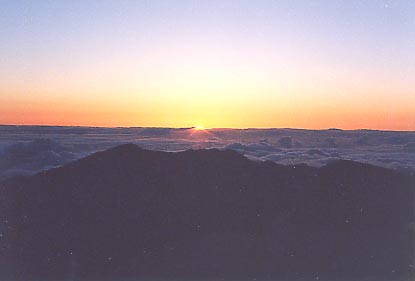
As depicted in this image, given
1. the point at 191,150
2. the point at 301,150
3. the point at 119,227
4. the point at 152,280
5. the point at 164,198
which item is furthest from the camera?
the point at 301,150

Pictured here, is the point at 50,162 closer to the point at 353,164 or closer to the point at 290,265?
the point at 290,265

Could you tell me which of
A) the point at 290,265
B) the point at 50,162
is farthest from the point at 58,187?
the point at 290,265

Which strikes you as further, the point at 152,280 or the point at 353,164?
the point at 353,164

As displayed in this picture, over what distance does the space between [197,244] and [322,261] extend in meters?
2.19

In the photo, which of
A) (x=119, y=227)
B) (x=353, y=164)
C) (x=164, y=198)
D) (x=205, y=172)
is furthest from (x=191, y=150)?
(x=353, y=164)

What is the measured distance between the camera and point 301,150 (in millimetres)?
13617

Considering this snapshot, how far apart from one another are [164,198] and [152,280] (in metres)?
2.58

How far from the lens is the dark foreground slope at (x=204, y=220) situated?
30.7 ft

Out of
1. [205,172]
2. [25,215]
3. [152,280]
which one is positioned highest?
[205,172]

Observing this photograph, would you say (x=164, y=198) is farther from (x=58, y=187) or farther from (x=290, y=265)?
(x=290, y=265)

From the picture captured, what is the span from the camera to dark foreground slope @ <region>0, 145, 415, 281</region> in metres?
9.34

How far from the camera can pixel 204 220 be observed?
10.7 m

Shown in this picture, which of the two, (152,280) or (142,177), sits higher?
(142,177)

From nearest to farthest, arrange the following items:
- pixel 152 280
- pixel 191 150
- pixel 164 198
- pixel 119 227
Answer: pixel 152 280 < pixel 119 227 < pixel 164 198 < pixel 191 150
